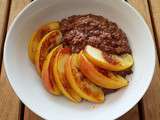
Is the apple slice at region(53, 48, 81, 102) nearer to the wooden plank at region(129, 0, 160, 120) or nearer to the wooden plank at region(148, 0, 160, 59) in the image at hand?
the wooden plank at region(129, 0, 160, 120)

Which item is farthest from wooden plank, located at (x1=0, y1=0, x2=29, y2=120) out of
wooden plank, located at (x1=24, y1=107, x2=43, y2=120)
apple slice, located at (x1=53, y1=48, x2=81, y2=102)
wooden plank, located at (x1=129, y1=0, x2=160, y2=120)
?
wooden plank, located at (x1=129, y1=0, x2=160, y2=120)

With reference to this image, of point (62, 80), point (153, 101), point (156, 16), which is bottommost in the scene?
point (153, 101)

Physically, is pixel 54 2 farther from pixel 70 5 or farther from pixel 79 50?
pixel 79 50

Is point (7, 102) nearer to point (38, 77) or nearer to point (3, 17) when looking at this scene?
point (38, 77)

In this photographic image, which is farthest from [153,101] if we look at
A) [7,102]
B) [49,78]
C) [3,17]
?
[3,17]

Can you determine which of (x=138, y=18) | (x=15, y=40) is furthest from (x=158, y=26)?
(x=15, y=40)
